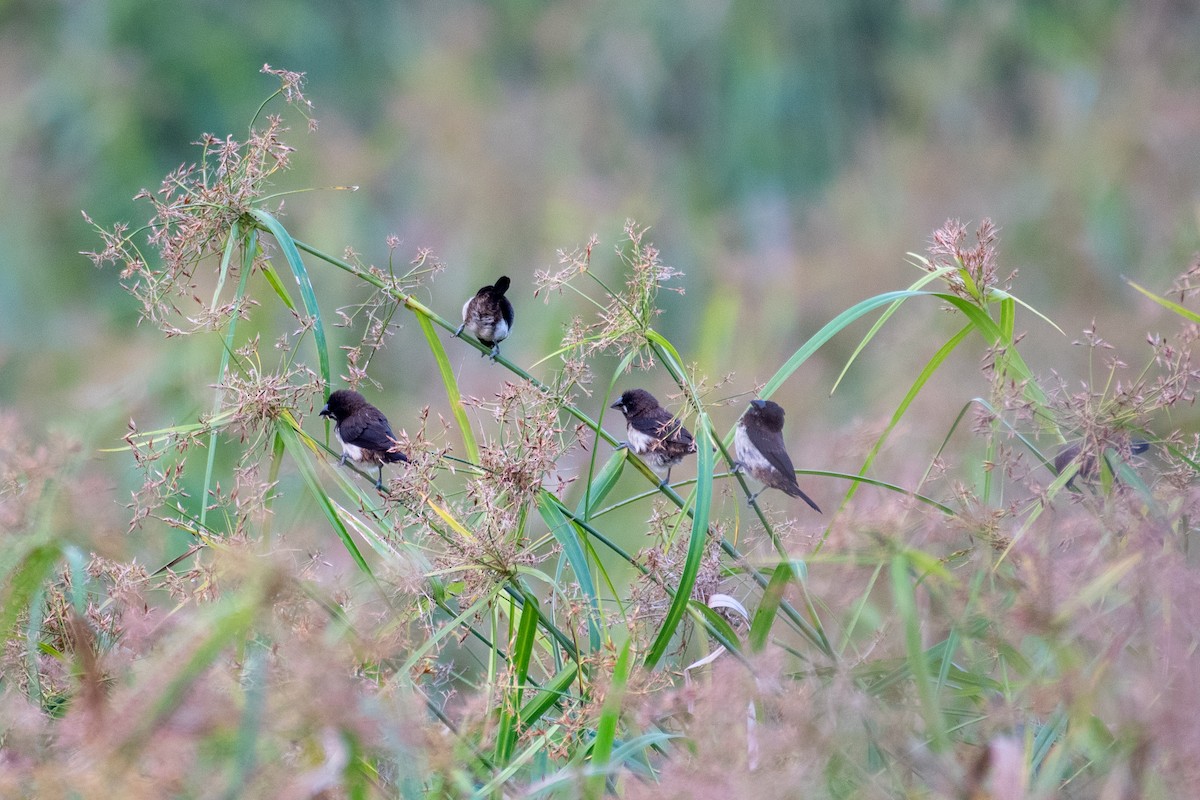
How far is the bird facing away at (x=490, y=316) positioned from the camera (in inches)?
162

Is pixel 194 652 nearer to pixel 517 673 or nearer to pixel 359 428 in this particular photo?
pixel 517 673

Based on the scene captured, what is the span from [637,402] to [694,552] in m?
2.08

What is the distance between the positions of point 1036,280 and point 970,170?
2.41m

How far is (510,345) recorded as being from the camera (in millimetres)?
8828

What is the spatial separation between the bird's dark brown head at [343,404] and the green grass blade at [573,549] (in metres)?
1.82

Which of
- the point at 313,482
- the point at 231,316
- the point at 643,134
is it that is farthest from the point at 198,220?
the point at 643,134

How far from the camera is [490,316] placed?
4.11m

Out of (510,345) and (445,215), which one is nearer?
(510,345)

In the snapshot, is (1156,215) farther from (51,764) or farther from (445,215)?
(51,764)

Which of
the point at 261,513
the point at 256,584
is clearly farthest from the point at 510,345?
Answer: the point at 256,584

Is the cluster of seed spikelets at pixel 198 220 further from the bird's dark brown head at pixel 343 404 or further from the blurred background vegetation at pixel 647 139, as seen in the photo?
the blurred background vegetation at pixel 647 139

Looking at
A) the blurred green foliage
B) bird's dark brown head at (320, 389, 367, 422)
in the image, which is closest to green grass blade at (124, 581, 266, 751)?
bird's dark brown head at (320, 389, 367, 422)

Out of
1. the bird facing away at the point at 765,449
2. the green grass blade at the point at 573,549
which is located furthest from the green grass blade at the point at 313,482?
the bird facing away at the point at 765,449

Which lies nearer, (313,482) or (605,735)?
(605,735)
